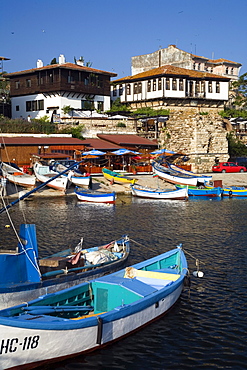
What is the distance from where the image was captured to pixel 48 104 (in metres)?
70.5

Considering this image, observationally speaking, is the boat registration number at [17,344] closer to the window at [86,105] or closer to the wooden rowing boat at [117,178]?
the wooden rowing boat at [117,178]

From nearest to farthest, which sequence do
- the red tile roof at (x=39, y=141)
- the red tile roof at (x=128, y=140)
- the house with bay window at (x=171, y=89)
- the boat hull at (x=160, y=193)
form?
the boat hull at (x=160, y=193), the red tile roof at (x=39, y=141), the red tile roof at (x=128, y=140), the house with bay window at (x=171, y=89)

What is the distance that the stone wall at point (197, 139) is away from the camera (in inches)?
2441

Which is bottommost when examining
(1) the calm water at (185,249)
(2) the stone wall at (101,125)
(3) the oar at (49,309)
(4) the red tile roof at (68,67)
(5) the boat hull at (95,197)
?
(1) the calm water at (185,249)

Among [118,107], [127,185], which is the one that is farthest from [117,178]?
[118,107]

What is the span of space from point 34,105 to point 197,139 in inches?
1097

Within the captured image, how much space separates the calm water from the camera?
42.7 feet

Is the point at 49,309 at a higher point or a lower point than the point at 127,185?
higher

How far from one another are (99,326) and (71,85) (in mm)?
61304

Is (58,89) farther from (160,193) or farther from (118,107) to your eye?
(160,193)

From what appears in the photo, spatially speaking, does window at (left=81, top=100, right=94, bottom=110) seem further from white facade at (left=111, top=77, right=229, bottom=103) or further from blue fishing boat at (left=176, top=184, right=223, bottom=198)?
blue fishing boat at (left=176, top=184, right=223, bottom=198)

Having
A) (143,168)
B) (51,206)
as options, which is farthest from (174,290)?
(143,168)

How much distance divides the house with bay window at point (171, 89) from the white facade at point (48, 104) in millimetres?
5790

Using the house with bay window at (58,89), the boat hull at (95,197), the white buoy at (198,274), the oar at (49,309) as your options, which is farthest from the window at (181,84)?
the oar at (49,309)
